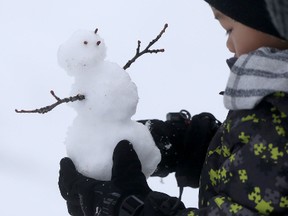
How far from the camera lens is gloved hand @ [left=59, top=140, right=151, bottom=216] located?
3.97 ft

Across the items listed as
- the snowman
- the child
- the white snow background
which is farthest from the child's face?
the white snow background

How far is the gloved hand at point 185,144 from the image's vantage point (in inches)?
57.5

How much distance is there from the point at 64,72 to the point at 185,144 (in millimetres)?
1821

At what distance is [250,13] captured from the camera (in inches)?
39.8

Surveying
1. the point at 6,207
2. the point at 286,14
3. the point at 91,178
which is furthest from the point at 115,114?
the point at 6,207

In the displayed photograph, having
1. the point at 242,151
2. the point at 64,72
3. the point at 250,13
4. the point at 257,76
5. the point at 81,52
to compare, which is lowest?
the point at 242,151

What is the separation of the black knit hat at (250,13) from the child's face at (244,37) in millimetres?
47

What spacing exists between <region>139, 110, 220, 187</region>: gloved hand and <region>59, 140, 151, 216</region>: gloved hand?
22 cm

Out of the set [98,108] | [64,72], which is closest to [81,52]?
[98,108]

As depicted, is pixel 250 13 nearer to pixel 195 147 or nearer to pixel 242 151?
pixel 242 151

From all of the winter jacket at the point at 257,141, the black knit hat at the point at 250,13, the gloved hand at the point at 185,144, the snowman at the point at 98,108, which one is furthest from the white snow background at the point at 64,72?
the black knit hat at the point at 250,13

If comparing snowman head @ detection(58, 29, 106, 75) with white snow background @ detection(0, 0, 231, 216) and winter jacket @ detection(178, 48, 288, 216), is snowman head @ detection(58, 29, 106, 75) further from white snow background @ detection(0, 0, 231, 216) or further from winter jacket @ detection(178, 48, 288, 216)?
white snow background @ detection(0, 0, 231, 216)

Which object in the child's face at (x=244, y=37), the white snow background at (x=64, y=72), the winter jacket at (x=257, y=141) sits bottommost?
the winter jacket at (x=257, y=141)

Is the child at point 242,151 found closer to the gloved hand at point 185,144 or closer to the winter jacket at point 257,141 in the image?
the winter jacket at point 257,141
